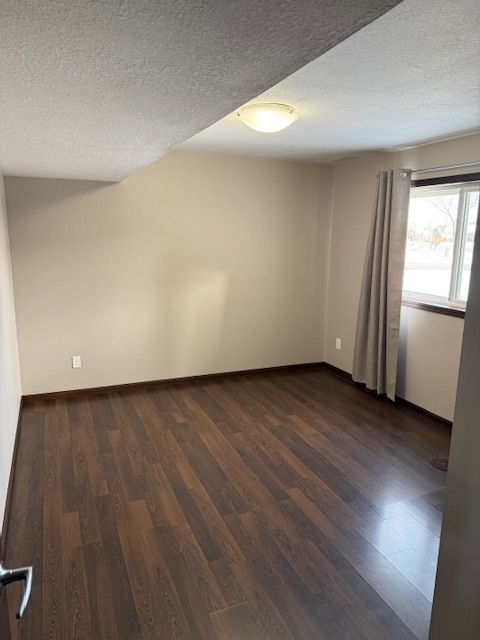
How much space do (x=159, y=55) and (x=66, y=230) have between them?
10.5 ft

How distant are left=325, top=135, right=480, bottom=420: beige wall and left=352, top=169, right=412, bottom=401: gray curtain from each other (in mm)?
139

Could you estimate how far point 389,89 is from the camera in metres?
2.23

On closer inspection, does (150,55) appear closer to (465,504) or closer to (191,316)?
(465,504)

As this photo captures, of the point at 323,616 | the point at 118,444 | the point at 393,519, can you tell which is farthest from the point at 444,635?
the point at 118,444

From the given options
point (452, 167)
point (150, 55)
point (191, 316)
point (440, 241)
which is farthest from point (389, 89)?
point (191, 316)

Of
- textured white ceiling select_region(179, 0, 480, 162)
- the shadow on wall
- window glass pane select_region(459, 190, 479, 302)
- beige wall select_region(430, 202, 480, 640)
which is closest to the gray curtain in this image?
textured white ceiling select_region(179, 0, 480, 162)

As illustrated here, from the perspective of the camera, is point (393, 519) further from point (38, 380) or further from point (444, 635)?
point (38, 380)

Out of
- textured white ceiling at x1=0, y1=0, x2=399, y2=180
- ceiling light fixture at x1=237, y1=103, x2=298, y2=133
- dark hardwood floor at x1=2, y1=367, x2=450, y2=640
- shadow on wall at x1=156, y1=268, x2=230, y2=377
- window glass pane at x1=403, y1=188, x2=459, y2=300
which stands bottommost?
dark hardwood floor at x1=2, y1=367, x2=450, y2=640

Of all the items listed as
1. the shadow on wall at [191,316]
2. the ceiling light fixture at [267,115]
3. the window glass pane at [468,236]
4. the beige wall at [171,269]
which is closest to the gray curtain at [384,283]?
the window glass pane at [468,236]

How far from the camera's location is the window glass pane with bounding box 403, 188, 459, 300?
143 inches

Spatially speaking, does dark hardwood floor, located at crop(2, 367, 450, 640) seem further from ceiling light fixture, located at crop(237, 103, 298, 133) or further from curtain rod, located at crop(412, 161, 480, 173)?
ceiling light fixture, located at crop(237, 103, 298, 133)

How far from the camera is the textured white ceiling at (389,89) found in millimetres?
1580

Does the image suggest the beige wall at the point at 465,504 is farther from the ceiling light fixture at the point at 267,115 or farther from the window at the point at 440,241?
the window at the point at 440,241

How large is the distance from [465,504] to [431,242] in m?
3.26
